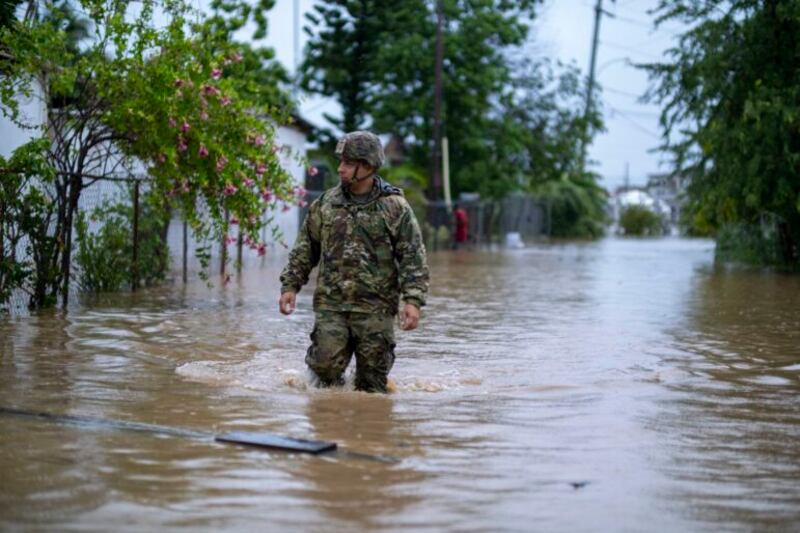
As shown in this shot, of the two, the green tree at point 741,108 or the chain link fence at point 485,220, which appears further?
the chain link fence at point 485,220

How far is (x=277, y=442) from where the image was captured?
650cm

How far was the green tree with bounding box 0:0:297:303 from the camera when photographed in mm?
14156

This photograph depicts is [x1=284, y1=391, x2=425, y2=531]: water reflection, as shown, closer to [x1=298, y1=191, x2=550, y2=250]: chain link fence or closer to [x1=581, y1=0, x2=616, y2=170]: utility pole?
[x1=298, y1=191, x2=550, y2=250]: chain link fence

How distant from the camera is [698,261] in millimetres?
32969

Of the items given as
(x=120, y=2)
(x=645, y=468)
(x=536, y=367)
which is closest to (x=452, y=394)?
(x=536, y=367)

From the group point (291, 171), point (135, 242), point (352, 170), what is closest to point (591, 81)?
point (291, 171)

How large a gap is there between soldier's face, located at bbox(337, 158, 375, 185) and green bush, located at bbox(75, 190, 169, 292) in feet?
26.8

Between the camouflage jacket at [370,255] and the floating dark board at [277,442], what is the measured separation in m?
1.86

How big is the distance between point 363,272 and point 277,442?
2140 millimetres

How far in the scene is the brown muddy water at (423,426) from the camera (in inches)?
210

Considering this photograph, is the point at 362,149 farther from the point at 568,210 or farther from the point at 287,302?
the point at 568,210

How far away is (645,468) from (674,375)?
369cm

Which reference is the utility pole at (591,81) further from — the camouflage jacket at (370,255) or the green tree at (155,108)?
the camouflage jacket at (370,255)

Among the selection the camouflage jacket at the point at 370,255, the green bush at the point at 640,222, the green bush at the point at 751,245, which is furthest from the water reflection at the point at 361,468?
the green bush at the point at 640,222
